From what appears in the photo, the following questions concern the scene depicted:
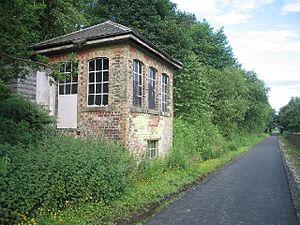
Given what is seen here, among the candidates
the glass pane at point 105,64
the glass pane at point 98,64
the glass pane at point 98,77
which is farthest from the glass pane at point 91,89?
the glass pane at point 105,64

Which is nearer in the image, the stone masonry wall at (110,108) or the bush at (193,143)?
the stone masonry wall at (110,108)

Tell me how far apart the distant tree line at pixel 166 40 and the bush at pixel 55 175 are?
2.02 m

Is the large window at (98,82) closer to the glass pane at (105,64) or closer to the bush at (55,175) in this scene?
the glass pane at (105,64)

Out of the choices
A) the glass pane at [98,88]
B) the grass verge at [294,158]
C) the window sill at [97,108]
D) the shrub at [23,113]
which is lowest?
the grass verge at [294,158]

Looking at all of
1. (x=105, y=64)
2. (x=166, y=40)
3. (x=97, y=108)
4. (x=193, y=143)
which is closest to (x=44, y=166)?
(x=97, y=108)

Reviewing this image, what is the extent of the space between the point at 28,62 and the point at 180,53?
16.7 metres

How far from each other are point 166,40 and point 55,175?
1824 cm

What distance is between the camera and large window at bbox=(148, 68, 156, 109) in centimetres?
1395

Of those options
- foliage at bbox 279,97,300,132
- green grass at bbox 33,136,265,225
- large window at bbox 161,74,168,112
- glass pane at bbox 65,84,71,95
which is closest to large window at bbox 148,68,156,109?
large window at bbox 161,74,168,112

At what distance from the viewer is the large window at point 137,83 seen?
12602 millimetres

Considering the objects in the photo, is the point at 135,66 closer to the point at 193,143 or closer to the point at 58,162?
the point at 58,162

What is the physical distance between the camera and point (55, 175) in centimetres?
691

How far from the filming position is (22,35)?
8031mm

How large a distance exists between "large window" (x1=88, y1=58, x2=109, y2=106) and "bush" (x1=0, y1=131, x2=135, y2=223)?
3102 millimetres
